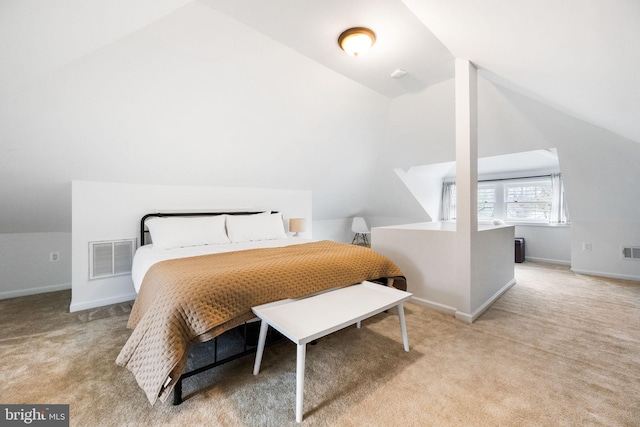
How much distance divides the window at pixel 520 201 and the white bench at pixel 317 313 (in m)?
4.56

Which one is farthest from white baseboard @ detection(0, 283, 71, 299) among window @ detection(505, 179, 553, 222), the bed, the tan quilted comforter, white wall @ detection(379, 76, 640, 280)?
window @ detection(505, 179, 553, 222)

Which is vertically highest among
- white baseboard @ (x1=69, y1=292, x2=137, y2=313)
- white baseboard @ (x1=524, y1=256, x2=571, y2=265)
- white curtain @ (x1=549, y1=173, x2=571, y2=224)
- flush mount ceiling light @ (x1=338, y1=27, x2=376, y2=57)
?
flush mount ceiling light @ (x1=338, y1=27, x2=376, y2=57)

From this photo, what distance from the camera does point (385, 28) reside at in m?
2.15

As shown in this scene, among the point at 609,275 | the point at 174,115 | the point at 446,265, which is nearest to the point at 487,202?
the point at 609,275

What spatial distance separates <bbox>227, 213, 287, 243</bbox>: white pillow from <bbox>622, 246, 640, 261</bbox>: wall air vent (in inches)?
189

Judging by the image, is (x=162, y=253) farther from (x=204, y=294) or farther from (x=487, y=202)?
(x=487, y=202)

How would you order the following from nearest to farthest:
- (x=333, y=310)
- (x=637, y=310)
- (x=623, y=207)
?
(x=333, y=310), (x=637, y=310), (x=623, y=207)

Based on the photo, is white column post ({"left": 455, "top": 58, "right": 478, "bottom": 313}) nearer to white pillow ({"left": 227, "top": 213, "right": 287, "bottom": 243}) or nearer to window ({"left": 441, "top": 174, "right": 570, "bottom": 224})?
white pillow ({"left": 227, "top": 213, "right": 287, "bottom": 243})

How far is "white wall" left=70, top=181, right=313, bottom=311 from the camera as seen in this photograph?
279 centimetres

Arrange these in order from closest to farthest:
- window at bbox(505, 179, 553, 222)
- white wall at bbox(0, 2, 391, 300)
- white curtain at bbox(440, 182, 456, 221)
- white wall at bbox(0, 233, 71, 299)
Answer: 1. white wall at bbox(0, 2, 391, 300)
2. white wall at bbox(0, 233, 71, 299)
3. window at bbox(505, 179, 553, 222)
4. white curtain at bbox(440, 182, 456, 221)

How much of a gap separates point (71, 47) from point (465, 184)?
3.12 m

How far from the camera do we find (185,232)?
9.71 feet

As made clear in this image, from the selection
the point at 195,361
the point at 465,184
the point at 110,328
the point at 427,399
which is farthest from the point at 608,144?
the point at 110,328

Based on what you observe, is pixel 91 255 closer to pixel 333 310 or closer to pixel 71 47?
pixel 71 47
